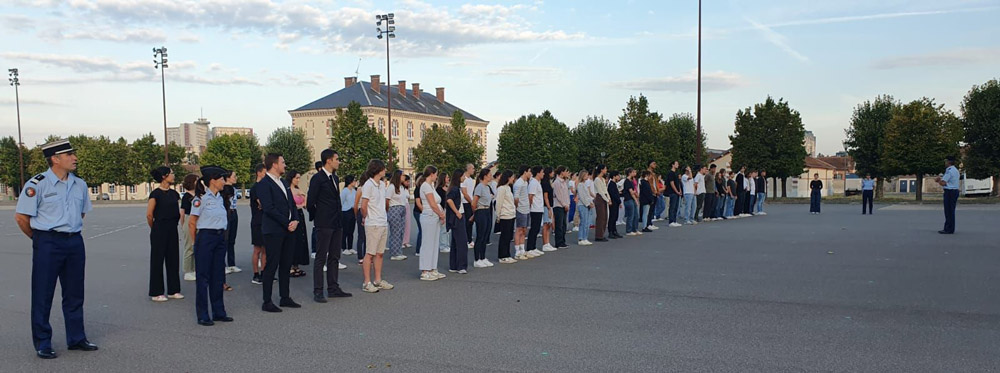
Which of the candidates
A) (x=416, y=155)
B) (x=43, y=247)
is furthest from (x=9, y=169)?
(x=43, y=247)

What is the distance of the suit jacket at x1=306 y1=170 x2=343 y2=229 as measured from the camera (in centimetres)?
878

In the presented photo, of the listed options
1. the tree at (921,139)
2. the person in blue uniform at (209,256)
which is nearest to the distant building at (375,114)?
the tree at (921,139)

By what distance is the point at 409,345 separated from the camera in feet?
21.0

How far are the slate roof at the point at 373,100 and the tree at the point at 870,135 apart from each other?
4869 cm

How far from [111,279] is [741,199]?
19563 millimetres

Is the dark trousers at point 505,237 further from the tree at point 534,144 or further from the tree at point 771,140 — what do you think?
the tree at point 534,144

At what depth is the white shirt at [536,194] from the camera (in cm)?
1357

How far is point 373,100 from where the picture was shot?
3344 inches

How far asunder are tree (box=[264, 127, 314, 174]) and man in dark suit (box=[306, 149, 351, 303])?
73589mm

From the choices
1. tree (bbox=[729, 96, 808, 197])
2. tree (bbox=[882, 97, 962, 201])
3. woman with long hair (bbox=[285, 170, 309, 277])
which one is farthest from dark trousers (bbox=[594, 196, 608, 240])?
tree (bbox=[729, 96, 808, 197])

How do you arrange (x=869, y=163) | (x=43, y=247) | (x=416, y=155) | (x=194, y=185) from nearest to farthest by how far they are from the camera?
(x=43, y=247), (x=194, y=185), (x=869, y=163), (x=416, y=155)

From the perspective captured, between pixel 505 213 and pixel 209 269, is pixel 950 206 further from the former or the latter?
pixel 209 269

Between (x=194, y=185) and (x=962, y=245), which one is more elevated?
(x=194, y=185)

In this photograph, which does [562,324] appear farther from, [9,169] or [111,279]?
[9,169]
